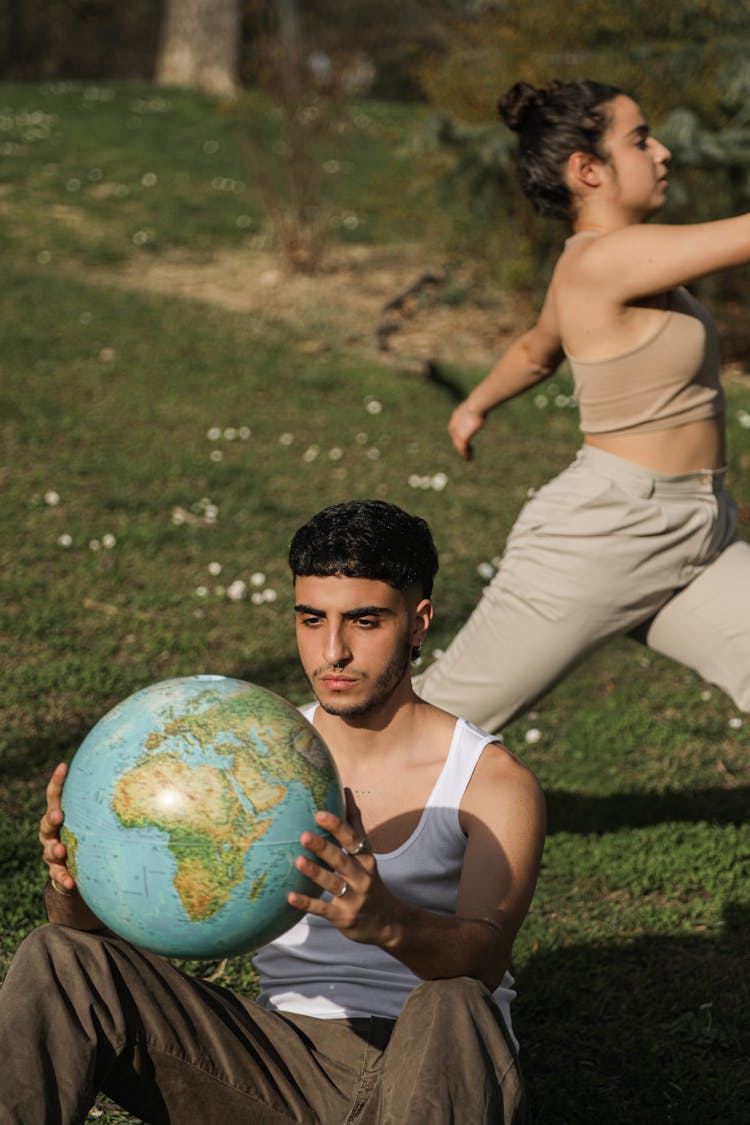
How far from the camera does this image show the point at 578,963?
4.47 meters

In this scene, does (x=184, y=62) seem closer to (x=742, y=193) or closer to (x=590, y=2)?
(x=590, y=2)

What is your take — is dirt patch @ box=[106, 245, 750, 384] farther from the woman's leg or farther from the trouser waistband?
the woman's leg

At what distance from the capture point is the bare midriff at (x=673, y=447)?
13.8ft

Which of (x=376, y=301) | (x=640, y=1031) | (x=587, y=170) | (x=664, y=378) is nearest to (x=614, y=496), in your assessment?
(x=664, y=378)

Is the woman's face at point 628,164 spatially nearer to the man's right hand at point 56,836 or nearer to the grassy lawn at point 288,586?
the grassy lawn at point 288,586

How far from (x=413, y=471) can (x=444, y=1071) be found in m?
6.96

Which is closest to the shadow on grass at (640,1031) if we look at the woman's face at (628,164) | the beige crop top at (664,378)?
the beige crop top at (664,378)

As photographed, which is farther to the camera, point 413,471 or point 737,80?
point 737,80

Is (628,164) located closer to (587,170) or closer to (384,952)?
(587,170)

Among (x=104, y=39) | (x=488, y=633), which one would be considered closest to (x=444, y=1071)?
(x=488, y=633)

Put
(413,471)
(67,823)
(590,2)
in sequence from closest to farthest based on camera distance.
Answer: (67,823)
(413,471)
(590,2)

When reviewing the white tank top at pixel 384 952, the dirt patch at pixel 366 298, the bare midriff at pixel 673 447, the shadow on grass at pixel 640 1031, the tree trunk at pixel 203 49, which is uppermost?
the bare midriff at pixel 673 447

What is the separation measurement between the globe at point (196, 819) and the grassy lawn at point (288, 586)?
4.72 ft

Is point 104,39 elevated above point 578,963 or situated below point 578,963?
below
